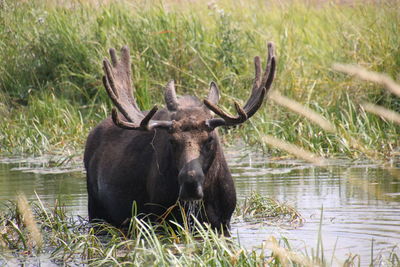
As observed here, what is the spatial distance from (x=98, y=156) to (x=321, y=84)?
4823 millimetres

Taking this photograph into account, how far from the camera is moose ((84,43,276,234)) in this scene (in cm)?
666

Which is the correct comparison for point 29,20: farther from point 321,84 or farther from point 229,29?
point 321,84

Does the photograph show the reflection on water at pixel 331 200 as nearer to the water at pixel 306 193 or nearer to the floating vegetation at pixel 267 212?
the water at pixel 306 193

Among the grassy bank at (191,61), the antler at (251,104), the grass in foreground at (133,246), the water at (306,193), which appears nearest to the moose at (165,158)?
the antler at (251,104)

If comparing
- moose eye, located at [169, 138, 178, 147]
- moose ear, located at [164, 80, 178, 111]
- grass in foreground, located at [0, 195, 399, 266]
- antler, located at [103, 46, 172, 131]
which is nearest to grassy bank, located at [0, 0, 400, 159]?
antler, located at [103, 46, 172, 131]

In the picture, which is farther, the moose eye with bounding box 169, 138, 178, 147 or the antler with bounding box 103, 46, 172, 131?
the antler with bounding box 103, 46, 172, 131

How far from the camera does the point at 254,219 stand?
796 cm

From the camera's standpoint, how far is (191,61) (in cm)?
1316

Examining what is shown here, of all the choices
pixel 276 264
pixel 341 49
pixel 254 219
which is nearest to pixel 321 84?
pixel 341 49

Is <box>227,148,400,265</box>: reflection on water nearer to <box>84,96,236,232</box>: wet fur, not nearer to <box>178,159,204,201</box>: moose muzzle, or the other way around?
<box>84,96,236,232</box>: wet fur

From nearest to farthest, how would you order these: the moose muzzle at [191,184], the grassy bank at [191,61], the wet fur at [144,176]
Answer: the moose muzzle at [191,184]
the wet fur at [144,176]
the grassy bank at [191,61]

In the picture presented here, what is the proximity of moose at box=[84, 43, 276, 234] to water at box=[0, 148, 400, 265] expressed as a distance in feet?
1.56

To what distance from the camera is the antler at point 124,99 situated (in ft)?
22.3

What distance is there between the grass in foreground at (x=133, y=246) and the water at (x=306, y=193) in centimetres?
35
